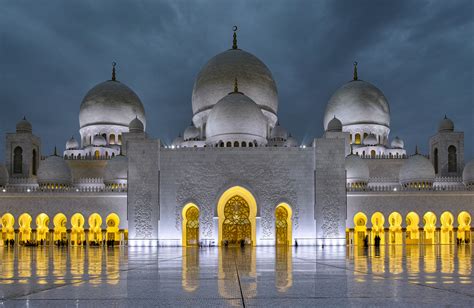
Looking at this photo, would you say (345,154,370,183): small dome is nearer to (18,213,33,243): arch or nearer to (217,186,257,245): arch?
(217,186,257,245): arch

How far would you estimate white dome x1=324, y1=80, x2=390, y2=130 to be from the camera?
91.2ft

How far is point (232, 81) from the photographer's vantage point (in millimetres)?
24953

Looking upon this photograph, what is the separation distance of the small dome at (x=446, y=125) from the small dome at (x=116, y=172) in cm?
1587

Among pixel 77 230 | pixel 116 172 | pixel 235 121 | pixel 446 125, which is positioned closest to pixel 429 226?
pixel 446 125

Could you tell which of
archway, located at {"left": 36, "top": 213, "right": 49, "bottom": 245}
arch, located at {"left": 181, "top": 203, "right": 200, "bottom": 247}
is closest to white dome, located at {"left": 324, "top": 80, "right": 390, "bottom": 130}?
arch, located at {"left": 181, "top": 203, "right": 200, "bottom": 247}

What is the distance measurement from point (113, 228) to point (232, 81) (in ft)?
28.4

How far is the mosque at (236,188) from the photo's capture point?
66.2 feet

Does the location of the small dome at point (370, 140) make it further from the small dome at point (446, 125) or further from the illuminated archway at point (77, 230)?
the illuminated archway at point (77, 230)

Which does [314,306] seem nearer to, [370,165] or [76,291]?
[76,291]

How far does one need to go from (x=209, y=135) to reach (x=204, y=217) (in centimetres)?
396

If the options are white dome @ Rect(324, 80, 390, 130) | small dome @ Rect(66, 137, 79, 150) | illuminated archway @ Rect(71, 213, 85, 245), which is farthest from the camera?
small dome @ Rect(66, 137, 79, 150)

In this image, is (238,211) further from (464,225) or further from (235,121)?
(464,225)

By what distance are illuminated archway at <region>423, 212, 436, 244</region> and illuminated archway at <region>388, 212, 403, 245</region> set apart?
1078 mm

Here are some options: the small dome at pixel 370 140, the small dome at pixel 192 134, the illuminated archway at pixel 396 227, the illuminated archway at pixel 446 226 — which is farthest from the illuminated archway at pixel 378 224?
the small dome at pixel 192 134
